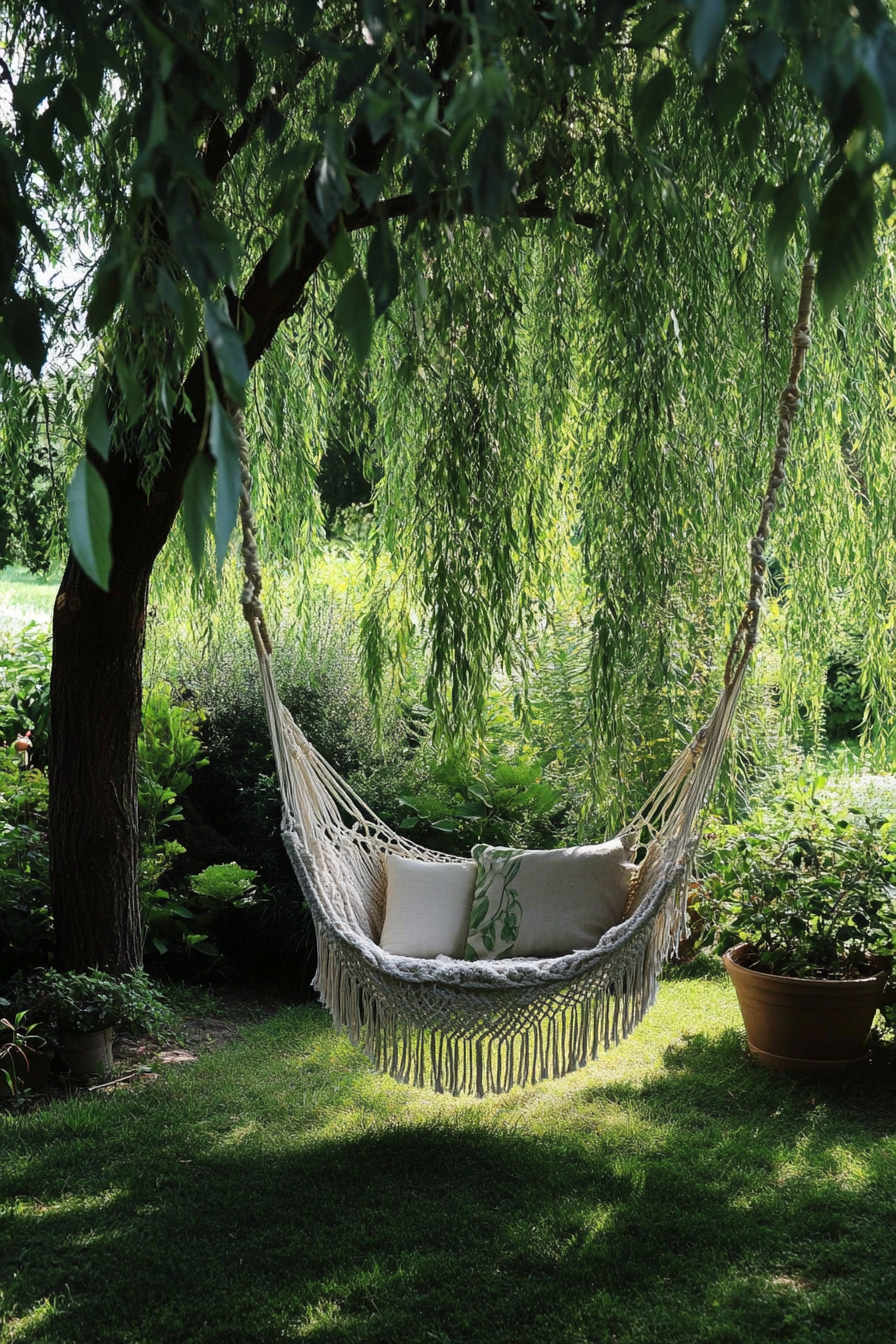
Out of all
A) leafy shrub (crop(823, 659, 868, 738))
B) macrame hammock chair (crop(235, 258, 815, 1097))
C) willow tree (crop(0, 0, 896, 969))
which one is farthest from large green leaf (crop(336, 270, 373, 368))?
leafy shrub (crop(823, 659, 868, 738))

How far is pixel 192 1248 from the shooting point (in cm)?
190

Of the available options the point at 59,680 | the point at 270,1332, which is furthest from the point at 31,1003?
the point at 270,1332

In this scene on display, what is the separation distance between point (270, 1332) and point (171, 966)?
188cm

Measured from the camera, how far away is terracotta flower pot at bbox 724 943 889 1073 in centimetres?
256

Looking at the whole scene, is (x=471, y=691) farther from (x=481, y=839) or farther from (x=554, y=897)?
(x=481, y=839)

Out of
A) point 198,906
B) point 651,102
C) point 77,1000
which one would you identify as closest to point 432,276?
point 651,102

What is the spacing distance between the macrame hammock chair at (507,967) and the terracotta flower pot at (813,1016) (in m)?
0.50

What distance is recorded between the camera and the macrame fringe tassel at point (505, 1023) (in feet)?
7.00

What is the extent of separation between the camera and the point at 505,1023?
6.96 feet

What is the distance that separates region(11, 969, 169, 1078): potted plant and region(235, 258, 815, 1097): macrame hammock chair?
2.16 ft

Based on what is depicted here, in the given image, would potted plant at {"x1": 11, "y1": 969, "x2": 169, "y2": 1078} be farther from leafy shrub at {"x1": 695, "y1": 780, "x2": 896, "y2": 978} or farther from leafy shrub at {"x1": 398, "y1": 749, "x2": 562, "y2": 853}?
leafy shrub at {"x1": 695, "y1": 780, "x2": 896, "y2": 978}

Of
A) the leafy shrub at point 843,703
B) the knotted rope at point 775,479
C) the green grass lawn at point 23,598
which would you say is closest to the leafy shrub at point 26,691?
the green grass lawn at point 23,598

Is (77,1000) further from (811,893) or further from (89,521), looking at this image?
(89,521)

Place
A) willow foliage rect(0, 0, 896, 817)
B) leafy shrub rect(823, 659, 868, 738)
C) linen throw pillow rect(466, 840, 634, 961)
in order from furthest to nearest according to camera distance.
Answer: leafy shrub rect(823, 659, 868, 738), linen throw pillow rect(466, 840, 634, 961), willow foliage rect(0, 0, 896, 817)
